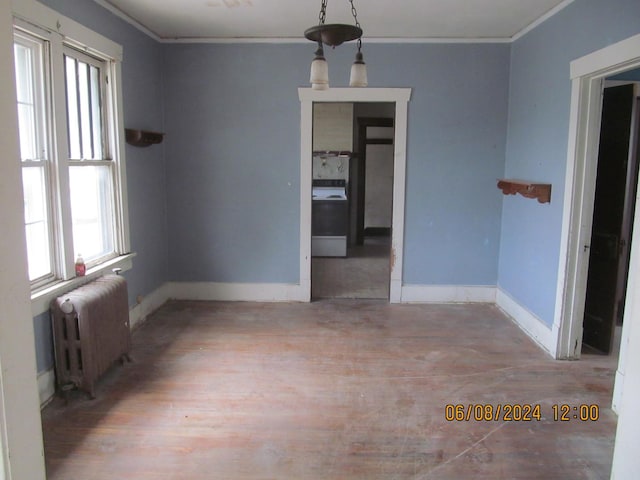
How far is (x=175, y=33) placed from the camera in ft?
15.5

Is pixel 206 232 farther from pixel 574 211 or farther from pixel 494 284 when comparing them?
pixel 574 211

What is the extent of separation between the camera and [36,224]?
308 cm

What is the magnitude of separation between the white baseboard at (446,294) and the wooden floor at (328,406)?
0.68 meters

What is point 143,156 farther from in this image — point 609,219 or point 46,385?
point 609,219

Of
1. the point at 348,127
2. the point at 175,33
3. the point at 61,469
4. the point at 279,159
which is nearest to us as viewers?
the point at 61,469

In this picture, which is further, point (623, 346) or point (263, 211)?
point (263, 211)

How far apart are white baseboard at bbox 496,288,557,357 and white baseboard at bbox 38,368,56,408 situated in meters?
3.59

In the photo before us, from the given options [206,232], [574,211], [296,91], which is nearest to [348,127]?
[296,91]

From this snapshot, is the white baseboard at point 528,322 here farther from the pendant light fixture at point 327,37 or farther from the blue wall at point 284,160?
the pendant light fixture at point 327,37

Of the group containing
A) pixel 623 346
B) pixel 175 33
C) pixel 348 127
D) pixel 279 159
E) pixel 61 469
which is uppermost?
pixel 175 33

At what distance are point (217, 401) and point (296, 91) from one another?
319 centimetres

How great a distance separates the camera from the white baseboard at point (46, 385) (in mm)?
2973

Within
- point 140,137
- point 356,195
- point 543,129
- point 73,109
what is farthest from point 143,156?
point 356,195

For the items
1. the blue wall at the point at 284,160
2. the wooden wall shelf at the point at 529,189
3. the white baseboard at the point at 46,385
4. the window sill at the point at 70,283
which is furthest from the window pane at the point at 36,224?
the wooden wall shelf at the point at 529,189
